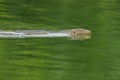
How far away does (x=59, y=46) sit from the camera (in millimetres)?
6504

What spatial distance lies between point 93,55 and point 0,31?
1314 millimetres

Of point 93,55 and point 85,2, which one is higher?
point 85,2

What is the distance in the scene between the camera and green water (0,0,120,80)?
5.63 meters

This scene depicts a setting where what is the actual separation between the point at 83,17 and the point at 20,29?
1.37 metres

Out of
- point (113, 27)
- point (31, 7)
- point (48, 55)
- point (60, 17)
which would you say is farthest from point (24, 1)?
point (48, 55)

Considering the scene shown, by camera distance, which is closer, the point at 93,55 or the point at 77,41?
the point at 93,55

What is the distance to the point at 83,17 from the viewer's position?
324 inches

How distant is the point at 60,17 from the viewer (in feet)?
26.7

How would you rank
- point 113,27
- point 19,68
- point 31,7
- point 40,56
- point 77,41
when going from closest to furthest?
point 19,68 → point 40,56 → point 77,41 → point 113,27 → point 31,7

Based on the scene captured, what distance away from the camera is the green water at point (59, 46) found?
222 inches

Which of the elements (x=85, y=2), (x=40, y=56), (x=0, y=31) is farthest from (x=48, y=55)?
(x=85, y=2)

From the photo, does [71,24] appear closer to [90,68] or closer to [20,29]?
[20,29]

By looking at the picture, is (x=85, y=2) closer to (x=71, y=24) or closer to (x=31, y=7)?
(x=31, y=7)

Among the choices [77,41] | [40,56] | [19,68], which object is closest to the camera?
[19,68]
